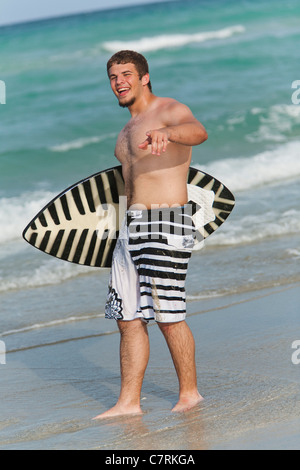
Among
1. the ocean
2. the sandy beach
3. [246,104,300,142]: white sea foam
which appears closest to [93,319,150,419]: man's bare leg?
the sandy beach

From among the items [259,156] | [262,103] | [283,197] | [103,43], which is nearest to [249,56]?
[262,103]

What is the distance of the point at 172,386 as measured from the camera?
12.2ft

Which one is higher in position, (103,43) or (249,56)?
(103,43)

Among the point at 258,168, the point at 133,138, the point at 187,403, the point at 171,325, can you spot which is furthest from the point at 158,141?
the point at 258,168

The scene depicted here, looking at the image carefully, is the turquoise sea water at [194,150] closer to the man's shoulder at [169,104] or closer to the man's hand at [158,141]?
the man's shoulder at [169,104]

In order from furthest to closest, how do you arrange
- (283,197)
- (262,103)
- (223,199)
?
1. (262,103)
2. (283,197)
3. (223,199)

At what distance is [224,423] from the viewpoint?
3.05 metres

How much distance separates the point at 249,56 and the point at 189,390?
17787 mm

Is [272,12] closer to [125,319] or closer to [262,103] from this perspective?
[262,103]

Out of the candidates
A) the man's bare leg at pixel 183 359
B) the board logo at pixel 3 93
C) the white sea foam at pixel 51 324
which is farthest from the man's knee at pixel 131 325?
the board logo at pixel 3 93

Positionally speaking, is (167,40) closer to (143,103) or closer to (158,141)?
(143,103)

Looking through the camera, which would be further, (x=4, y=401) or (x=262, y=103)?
(x=262, y=103)

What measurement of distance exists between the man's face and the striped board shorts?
0.57 meters

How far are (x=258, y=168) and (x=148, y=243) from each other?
21.4 feet
